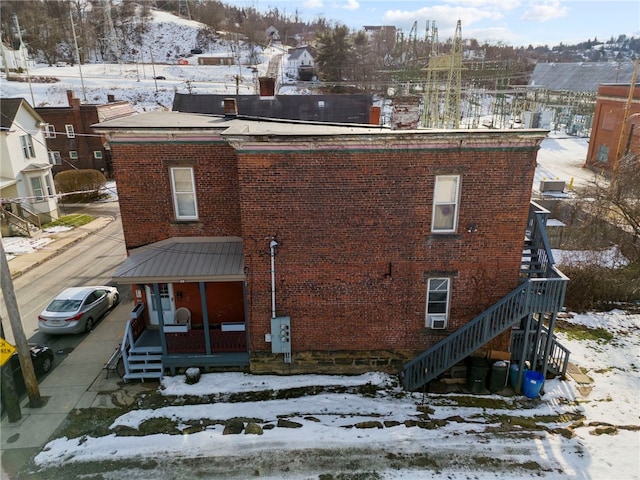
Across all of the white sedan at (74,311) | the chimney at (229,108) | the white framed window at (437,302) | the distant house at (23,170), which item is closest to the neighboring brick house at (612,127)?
the white framed window at (437,302)

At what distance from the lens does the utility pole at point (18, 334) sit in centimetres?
955

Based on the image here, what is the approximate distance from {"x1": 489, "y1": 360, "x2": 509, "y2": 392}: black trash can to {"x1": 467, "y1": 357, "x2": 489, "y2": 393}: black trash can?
0.58 ft

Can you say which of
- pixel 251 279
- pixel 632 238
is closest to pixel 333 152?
pixel 251 279

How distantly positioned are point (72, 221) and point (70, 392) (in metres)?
19.6

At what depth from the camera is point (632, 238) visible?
18.9 metres

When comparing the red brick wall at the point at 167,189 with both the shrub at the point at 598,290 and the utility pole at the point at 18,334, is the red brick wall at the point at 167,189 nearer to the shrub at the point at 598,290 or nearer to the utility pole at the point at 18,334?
the utility pole at the point at 18,334

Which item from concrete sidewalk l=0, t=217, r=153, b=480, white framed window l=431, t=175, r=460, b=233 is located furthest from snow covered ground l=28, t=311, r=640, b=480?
white framed window l=431, t=175, r=460, b=233

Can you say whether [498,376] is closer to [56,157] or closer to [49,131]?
[56,157]

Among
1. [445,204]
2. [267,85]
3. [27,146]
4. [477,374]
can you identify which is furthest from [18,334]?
[27,146]

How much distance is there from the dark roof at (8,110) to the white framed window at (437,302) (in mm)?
26672

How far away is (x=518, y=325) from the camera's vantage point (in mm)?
12188

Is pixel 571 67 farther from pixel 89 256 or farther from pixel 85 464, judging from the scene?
pixel 85 464

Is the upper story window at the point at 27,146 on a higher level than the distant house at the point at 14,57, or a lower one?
lower

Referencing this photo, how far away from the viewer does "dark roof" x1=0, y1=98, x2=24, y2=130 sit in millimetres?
25058
